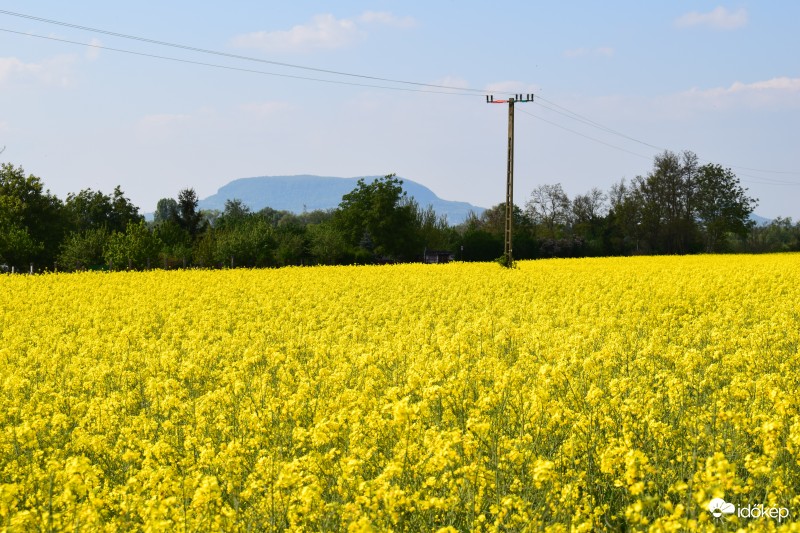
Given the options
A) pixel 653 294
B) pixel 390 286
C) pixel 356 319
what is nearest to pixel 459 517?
pixel 356 319

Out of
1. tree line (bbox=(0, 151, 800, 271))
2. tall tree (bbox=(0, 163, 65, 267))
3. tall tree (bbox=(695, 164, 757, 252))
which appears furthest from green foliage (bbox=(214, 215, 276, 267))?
tall tree (bbox=(695, 164, 757, 252))

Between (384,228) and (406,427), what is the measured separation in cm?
7619

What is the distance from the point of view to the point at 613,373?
10.6 meters

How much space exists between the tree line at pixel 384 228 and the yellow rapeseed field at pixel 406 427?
4033 centimetres

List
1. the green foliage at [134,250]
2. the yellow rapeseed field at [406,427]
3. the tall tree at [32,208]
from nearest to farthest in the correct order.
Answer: the yellow rapeseed field at [406,427] < the green foliage at [134,250] < the tall tree at [32,208]

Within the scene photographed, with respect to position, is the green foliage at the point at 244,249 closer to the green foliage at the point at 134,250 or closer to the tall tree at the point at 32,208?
the green foliage at the point at 134,250

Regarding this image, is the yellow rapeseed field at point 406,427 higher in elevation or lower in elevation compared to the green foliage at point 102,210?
lower

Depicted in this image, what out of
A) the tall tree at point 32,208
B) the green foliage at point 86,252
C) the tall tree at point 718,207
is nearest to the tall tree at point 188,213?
the tall tree at point 32,208

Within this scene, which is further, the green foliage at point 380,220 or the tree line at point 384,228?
the green foliage at point 380,220

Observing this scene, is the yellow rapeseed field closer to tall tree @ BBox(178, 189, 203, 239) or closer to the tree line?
the tree line

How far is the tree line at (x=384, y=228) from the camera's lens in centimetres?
5803

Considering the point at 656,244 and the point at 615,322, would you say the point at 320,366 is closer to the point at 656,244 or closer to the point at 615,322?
the point at 615,322

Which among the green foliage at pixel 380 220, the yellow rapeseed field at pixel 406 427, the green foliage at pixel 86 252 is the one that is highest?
the green foliage at pixel 380 220

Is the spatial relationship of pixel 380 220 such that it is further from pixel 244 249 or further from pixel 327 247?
pixel 244 249
